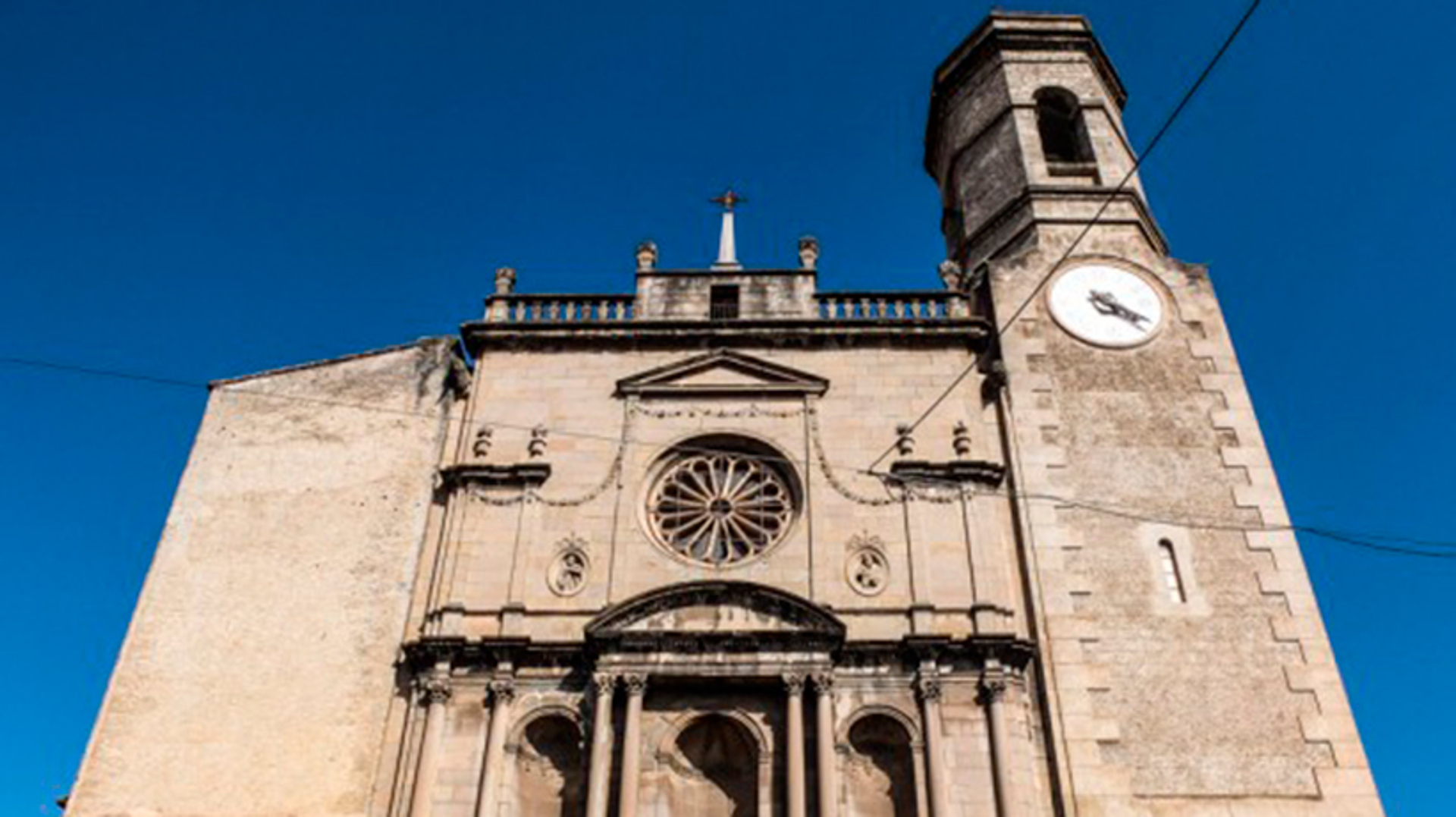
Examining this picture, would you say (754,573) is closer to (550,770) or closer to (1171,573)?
(550,770)

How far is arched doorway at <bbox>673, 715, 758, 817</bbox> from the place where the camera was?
42.4 feet

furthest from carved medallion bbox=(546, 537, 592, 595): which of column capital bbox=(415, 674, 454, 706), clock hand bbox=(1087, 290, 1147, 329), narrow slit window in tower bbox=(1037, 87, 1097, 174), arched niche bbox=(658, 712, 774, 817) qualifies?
narrow slit window in tower bbox=(1037, 87, 1097, 174)

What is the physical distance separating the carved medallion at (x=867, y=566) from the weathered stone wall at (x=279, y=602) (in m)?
5.77

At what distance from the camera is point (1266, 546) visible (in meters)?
14.3

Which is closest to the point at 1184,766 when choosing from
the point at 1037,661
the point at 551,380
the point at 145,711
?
the point at 1037,661

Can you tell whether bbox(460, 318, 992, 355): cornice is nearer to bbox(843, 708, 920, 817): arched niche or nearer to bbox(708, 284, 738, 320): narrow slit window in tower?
bbox(708, 284, 738, 320): narrow slit window in tower

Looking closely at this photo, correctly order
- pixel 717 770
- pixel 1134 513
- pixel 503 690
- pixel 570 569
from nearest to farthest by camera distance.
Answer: pixel 503 690, pixel 717 770, pixel 570 569, pixel 1134 513

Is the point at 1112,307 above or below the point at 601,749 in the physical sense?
above

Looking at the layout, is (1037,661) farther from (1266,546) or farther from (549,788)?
(549,788)

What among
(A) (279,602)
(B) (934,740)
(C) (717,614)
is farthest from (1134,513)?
(A) (279,602)

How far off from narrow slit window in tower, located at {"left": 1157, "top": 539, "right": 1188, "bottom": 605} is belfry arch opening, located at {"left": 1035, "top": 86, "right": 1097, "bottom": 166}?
8051 mm

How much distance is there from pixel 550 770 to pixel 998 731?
5274mm

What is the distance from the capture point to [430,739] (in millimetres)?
12867

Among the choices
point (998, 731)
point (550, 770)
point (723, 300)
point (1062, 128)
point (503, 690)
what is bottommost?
point (550, 770)
